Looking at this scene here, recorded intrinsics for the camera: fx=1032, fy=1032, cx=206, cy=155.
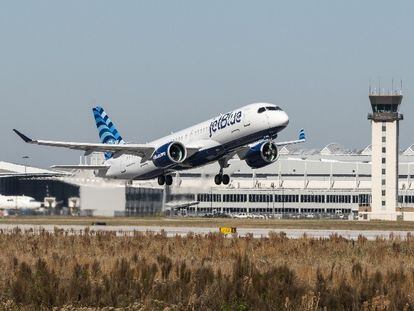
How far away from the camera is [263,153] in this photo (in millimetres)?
72312

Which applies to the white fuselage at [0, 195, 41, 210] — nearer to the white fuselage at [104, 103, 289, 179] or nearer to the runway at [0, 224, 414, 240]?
the white fuselage at [104, 103, 289, 179]

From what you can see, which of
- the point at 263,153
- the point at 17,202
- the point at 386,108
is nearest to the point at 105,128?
the point at 17,202

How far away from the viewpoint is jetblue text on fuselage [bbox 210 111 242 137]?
67.3 m

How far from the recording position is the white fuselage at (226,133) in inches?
2611

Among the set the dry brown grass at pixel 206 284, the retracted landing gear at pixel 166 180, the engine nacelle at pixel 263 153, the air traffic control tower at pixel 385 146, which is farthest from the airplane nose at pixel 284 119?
the air traffic control tower at pixel 385 146

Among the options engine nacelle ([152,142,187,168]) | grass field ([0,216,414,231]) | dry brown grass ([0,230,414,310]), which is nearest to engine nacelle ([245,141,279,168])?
grass field ([0,216,414,231])

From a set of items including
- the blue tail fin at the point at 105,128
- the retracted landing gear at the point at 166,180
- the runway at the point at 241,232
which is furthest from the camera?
the blue tail fin at the point at 105,128

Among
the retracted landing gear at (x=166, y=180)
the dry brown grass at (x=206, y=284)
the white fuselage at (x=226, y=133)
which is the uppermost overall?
the white fuselage at (x=226, y=133)

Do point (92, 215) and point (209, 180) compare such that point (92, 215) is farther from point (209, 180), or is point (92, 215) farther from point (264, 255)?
point (264, 255)

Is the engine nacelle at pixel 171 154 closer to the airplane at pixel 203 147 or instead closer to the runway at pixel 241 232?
the airplane at pixel 203 147

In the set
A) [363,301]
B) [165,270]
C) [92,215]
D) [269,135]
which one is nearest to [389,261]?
[165,270]

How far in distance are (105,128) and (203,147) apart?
2303cm

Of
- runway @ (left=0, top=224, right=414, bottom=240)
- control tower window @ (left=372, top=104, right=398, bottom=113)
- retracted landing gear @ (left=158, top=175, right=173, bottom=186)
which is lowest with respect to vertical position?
runway @ (left=0, top=224, right=414, bottom=240)

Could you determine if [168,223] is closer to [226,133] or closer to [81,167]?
[81,167]
